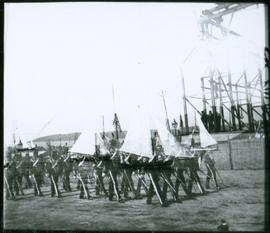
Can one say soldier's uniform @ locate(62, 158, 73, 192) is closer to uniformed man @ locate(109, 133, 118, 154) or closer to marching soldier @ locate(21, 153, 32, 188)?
marching soldier @ locate(21, 153, 32, 188)

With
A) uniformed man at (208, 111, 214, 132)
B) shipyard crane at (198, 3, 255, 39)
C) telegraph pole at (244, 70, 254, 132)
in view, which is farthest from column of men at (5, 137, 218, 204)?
shipyard crane at (198, 3, 255, 39)

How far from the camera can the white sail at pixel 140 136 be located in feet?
13.1

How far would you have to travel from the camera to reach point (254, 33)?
12.5 ft

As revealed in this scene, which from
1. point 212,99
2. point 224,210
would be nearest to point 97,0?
point 212,99

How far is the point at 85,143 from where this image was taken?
402 centimetres

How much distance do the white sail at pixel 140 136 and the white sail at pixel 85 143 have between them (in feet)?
1.20

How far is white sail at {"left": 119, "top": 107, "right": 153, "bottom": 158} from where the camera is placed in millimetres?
3990

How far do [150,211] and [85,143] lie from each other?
43.7 inches

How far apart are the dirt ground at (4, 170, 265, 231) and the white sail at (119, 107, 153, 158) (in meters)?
0.58

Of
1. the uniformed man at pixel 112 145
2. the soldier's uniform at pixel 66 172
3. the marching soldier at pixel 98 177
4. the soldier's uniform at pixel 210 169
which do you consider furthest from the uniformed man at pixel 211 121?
the soldier's uniform at pixel 66 172

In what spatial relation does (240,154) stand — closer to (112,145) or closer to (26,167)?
(112,145)

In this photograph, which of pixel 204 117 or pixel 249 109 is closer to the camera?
pixel 249 109

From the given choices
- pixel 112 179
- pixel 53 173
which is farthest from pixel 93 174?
pixel 53 173

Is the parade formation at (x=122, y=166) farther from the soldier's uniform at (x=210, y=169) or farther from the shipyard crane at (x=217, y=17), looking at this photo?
the shipyard crane at (x=217, y=17)
